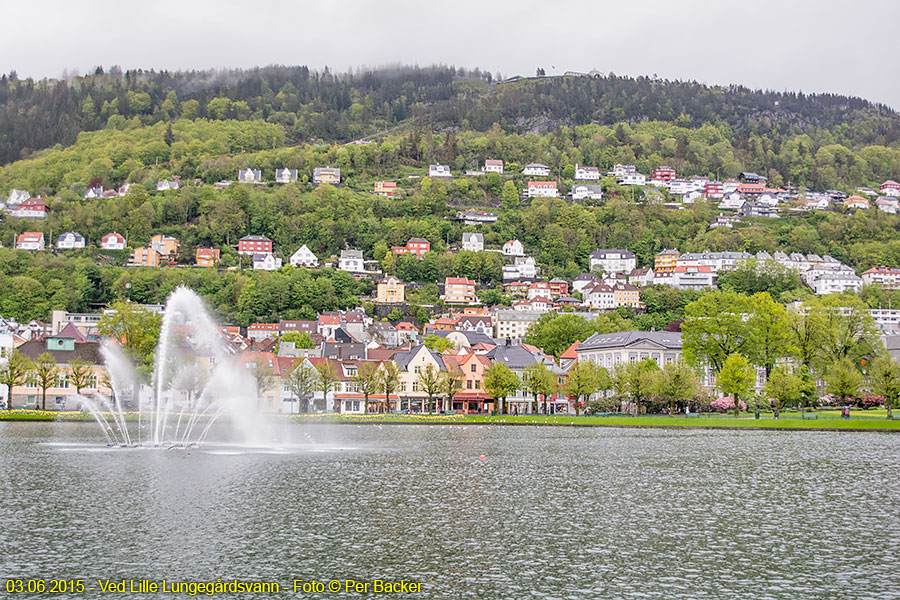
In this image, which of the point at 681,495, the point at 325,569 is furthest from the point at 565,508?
the point at 325,569

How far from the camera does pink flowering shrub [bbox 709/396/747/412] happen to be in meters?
90.0

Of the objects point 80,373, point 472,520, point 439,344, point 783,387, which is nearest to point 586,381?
point 783,387

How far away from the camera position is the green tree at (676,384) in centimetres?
8188

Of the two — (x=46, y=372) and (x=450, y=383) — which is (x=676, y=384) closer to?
(x=450, y=383)

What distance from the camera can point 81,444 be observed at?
52.5 metres

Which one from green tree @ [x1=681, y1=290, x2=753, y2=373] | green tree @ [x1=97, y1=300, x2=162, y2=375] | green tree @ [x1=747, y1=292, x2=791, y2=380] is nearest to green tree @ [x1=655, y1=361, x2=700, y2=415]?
green tree @ [x1=681, y1=290, x2=753, y2=373]

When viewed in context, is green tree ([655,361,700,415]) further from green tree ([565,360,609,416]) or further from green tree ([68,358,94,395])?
green tree ([68,358,94,395])

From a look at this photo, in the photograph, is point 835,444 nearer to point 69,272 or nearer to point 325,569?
point 325,569

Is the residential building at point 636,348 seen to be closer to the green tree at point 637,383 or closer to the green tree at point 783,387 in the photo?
the green tree at point 637,383

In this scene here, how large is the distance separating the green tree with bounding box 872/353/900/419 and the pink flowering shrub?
51.0 ft

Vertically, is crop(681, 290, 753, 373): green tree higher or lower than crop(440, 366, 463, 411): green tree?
higher

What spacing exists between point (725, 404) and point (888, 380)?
19.4 meters

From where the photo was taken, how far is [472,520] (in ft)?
91.6

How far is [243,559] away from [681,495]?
665 inches
